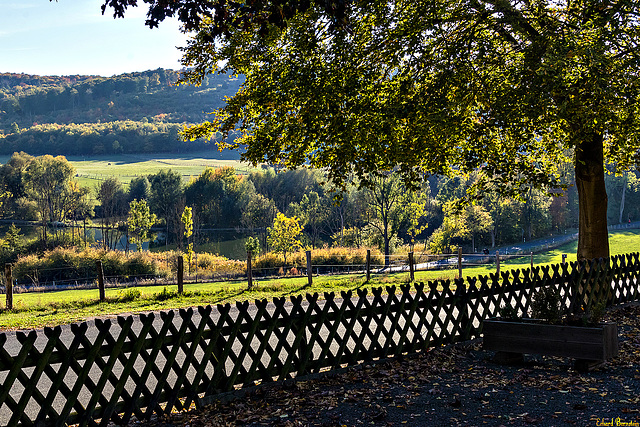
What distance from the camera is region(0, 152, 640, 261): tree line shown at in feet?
→ 224

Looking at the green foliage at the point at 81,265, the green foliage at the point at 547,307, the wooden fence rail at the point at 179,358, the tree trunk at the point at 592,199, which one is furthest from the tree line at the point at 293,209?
the green foliage at the point at 547,307

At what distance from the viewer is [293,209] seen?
9450cm

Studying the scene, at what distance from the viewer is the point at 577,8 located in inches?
523

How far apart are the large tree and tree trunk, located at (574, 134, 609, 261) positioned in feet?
0.10

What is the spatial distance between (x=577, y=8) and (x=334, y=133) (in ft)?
21.8

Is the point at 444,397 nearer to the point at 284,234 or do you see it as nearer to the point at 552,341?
the point at 552,341

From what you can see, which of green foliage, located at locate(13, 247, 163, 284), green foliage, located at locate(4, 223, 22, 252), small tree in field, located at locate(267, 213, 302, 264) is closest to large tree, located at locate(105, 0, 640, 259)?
green foliage, located at locate(13, 247, 163, 284)

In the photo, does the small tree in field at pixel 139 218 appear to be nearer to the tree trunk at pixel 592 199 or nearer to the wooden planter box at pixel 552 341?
the tree trunk at pixel 592 199

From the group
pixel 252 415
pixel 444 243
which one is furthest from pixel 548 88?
pixel 444 243

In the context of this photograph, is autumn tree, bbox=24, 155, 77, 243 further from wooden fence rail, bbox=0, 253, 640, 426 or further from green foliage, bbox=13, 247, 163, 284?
wooden fence rail, bbox=0, 253, 640, 426

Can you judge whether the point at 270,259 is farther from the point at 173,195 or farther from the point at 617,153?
the point at 173,195

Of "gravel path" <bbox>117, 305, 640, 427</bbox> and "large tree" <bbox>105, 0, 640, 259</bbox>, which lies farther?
"large tree" <bbox>105, 0, 640, 259</bbox>

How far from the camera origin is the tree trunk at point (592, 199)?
1395 centimetres

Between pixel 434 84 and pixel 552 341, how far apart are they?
6.58 meters
